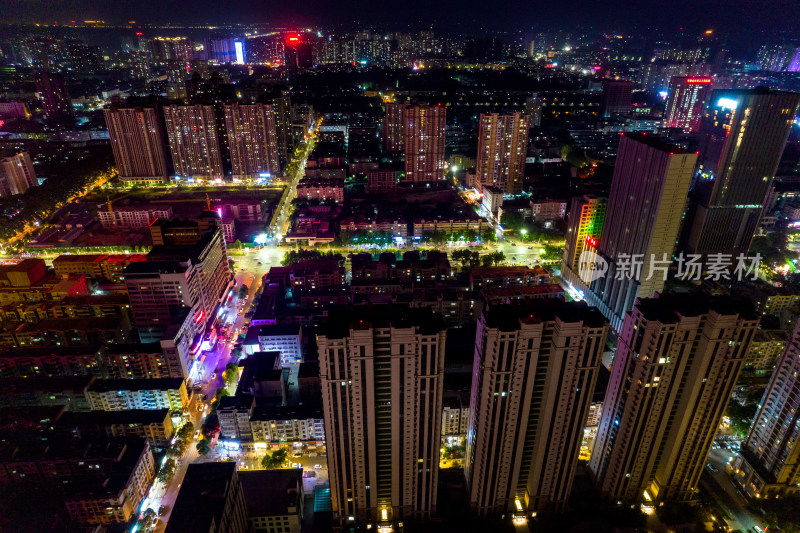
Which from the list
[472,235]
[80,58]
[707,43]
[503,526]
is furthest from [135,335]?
[707,43]

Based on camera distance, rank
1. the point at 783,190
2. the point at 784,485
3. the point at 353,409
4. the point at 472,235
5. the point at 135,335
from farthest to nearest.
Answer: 1. the point at 783,190
2. the point at 472,235
3. the point at 135,335
4. the point at 784,485
5. the point at 353,409

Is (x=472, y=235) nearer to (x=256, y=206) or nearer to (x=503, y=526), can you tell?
(x=256, y=206)

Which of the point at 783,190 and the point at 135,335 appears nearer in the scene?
the point at 135,335

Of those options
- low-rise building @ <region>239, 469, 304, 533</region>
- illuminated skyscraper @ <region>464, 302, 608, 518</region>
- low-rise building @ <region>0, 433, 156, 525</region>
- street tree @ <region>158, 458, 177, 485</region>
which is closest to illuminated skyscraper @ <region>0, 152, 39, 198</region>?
low-rise building @ <region>0, 433, 156, 525</region>

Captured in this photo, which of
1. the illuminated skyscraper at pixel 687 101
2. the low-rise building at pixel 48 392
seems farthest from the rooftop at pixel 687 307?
the illuminated skyscraper at pixel 687 101

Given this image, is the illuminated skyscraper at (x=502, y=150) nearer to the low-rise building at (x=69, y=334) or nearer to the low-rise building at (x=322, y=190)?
the low-rise building at (x=322, y=190)

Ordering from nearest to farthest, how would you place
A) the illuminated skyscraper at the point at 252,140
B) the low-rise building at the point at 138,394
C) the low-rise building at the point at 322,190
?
the low-rise building at the point at 138,394 < the low-rise building at the point at 322,190 < the illuminated skyscraper at the point at 252,140

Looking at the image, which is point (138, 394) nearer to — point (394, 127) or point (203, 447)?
point (203, 447)

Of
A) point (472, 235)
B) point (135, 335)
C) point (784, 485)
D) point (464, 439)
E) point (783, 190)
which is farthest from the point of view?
point (783, 190)
